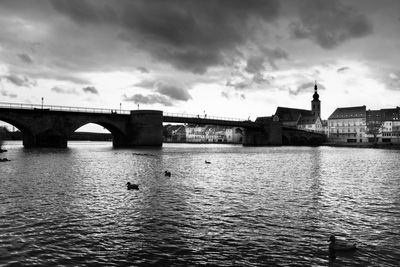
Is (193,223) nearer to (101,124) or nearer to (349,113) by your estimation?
(101,124)

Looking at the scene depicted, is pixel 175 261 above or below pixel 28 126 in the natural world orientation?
below

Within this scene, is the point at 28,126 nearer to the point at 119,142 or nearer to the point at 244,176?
the point at 119,142

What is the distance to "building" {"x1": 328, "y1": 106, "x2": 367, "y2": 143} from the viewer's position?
17538 cm

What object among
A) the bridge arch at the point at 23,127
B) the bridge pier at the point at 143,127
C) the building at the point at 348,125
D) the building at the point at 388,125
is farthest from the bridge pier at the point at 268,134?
the bridge arch at the point at 23,127

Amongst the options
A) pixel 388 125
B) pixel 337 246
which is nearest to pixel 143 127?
pixel 337 246

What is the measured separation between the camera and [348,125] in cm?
18088

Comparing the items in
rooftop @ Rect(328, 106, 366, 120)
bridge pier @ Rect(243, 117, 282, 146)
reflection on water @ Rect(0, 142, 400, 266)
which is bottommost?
reflection on water @ Rect(0, 142, 400, 266)

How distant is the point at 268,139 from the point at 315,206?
431ft

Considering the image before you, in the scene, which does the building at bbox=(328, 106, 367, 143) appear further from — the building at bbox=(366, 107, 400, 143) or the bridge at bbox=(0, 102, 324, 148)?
the bridge at bbox=(0, 102, 324, 148)

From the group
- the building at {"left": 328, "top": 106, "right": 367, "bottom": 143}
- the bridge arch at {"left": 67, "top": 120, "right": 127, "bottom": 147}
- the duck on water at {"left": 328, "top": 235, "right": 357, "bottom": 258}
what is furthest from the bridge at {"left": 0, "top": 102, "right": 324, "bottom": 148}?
the duck on water at {"left": 328, "top": 235, "right": 357, "bottom": 258}

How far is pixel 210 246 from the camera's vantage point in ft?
43.0

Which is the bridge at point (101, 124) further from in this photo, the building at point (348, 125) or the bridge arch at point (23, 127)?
the building at point (348, 125)

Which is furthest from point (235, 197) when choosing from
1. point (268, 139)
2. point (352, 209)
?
point (268, 139)

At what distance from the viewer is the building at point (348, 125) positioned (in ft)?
575
